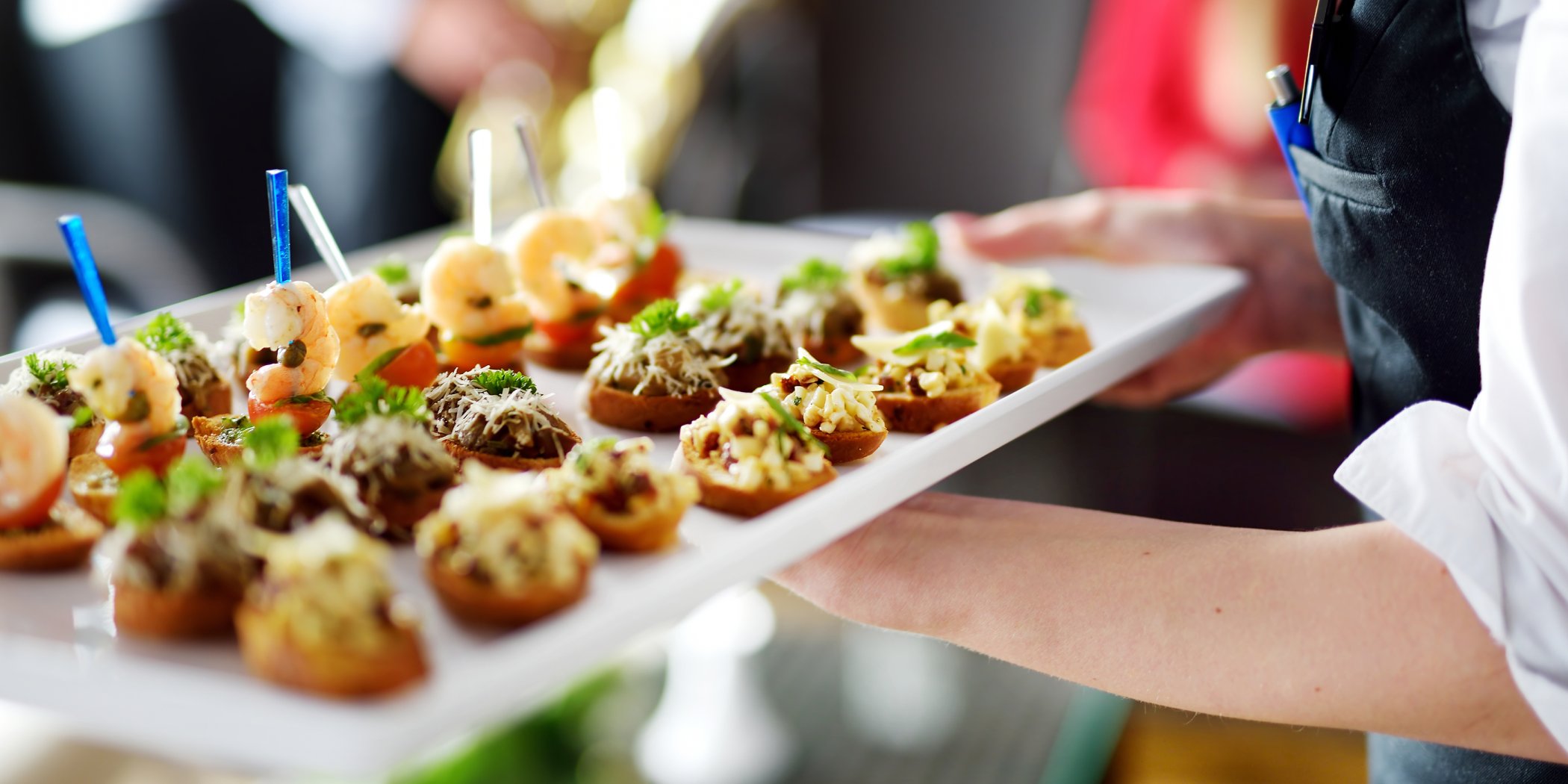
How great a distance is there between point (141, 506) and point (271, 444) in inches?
6.3

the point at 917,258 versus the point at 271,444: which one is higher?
the point at 271,444

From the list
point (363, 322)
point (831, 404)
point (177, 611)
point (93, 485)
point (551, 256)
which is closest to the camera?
point (177, 611)

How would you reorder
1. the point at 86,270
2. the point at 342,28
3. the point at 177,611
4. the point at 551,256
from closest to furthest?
the point at 177,611 < the point at 86,270 < the point at 551,256 < the point at 342,28

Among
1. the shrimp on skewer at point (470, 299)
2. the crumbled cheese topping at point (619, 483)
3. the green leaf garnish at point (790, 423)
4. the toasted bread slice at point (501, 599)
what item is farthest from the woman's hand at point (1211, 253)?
the toasted bread slice at point (501, 599)

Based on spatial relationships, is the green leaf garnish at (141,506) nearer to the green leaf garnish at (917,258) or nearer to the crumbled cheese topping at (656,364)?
the crumbled cheese topping at (656,364)

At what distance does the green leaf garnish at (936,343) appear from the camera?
2.17 m

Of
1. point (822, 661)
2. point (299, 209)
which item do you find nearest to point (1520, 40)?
point (299, 209)

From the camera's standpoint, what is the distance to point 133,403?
1.55 meters

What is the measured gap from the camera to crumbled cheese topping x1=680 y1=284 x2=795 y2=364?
2324 millimetres

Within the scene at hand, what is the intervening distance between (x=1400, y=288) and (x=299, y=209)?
1737 mm

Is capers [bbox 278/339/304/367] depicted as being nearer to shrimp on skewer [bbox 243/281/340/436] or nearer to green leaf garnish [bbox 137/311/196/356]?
shrimp on skewer [bbox 243/281/340/436]

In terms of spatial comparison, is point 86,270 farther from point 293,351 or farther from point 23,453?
point 293,351

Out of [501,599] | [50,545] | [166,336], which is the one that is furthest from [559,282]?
[501,599]

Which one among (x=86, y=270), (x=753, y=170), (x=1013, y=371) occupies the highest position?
(x=86, y=270)
